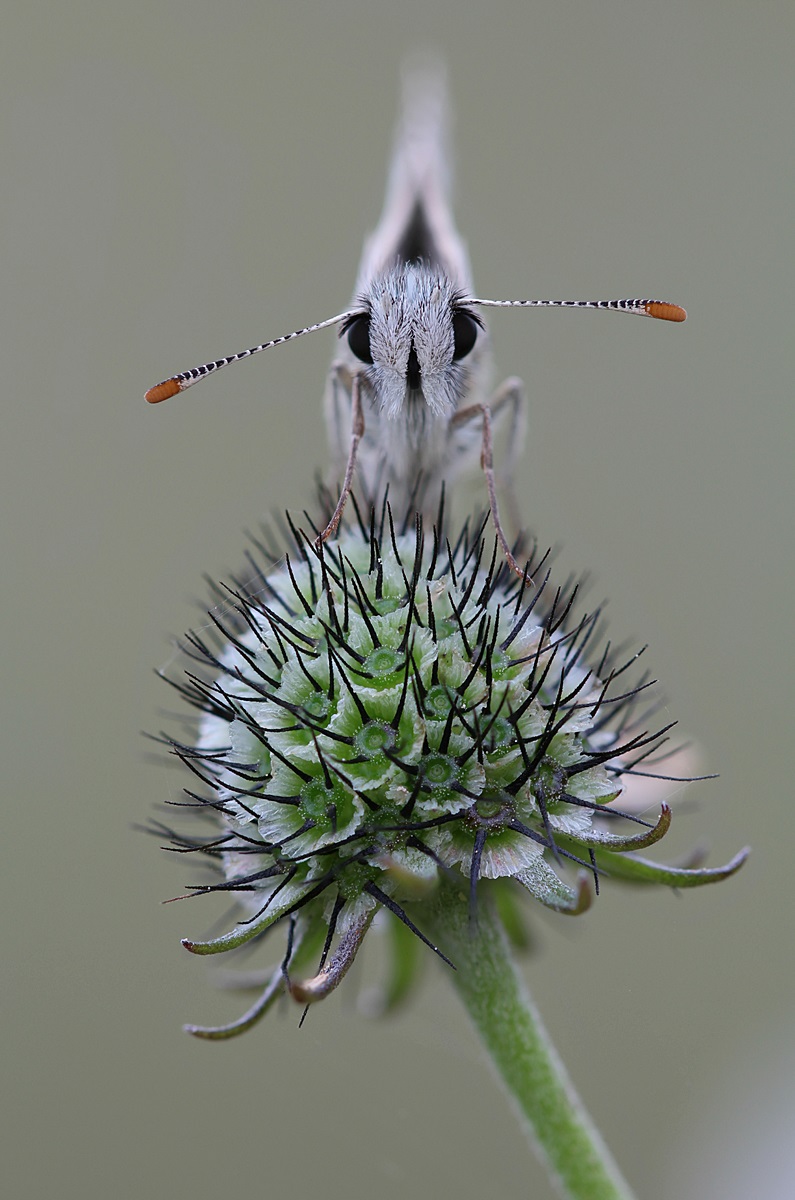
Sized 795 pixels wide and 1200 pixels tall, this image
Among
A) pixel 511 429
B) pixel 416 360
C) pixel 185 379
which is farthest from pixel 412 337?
pixel 511 429

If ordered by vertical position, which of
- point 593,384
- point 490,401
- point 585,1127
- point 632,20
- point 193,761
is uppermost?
point 632,20

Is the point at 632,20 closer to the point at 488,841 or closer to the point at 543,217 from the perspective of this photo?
the point at 543,217

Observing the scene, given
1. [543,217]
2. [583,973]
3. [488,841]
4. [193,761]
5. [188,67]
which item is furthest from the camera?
[188,67]

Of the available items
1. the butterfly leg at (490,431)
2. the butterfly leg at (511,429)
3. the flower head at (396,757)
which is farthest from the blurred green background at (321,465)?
the butterfly leg at (490,431)

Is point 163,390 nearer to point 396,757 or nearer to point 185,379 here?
point 185,379

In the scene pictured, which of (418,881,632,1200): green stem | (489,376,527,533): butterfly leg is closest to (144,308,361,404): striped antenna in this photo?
(489,376,527,533): butterfly leg

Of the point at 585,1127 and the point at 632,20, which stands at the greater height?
the point at 632,20

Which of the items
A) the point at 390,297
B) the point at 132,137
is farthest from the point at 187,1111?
the point at 132,137
